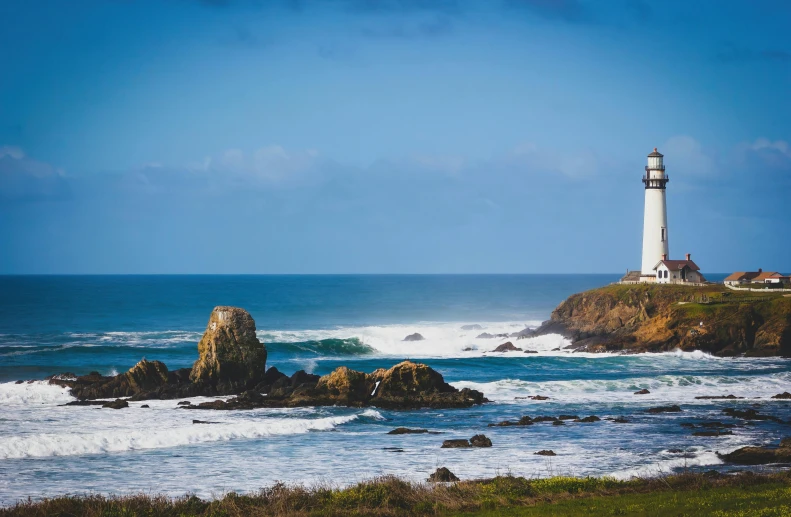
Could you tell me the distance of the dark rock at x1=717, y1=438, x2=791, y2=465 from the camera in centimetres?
2520

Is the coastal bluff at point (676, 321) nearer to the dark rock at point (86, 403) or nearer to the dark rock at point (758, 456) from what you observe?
the dark rock at point (758, 456)

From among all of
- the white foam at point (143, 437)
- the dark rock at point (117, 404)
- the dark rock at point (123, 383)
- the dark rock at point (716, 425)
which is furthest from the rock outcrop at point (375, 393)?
the dark rock at point (716, 425)

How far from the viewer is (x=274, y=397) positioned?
3950 centimetres

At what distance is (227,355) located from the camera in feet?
139

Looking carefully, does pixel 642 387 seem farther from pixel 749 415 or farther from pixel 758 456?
pixel 758 456

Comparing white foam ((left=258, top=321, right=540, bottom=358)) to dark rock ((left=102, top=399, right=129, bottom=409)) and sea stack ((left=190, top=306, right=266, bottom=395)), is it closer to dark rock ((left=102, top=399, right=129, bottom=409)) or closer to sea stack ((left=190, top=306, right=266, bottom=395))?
sea stack ((left=190, top=306, right=266, bottom=395))

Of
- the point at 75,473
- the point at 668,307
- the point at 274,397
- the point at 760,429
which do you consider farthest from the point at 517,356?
the point at 75,473

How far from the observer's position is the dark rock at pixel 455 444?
28609mm

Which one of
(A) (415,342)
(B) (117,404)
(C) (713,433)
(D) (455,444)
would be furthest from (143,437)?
(A) (415,342)

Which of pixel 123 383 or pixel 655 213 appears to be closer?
pixel 123 383

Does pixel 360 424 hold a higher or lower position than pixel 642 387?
lower

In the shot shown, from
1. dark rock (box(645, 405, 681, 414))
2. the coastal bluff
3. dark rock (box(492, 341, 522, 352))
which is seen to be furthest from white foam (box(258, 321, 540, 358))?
dark rock (box(645, 405, 681, 414))

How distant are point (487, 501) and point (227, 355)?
25.4 metres

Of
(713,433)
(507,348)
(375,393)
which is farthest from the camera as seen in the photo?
(507,348)
